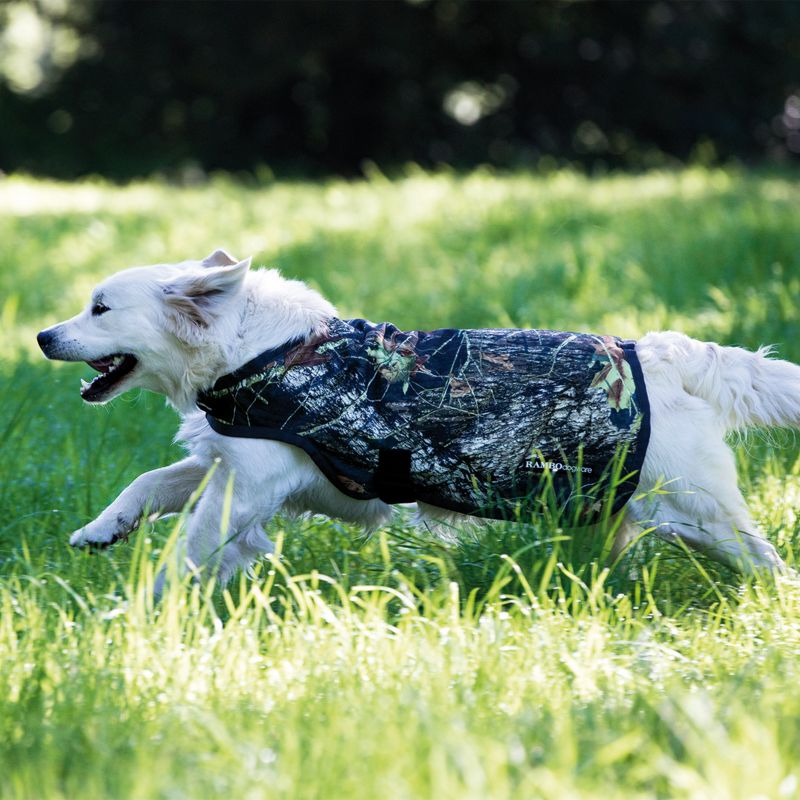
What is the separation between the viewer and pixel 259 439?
3.75 m

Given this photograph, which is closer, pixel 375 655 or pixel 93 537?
pixel 375 655

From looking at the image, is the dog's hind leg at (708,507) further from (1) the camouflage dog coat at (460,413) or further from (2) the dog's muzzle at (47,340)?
(2) the dog's muzzle at (47,340)

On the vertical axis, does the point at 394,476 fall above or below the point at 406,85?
above

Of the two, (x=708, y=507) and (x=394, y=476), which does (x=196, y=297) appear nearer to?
(x=394, y=476)

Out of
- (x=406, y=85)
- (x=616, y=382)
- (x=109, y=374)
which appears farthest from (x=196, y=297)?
(x=406, y=85)

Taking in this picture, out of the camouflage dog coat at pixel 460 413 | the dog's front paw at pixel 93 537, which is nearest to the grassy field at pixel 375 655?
the dog's front paw at pixel 93 537

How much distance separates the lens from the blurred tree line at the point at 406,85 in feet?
80.3

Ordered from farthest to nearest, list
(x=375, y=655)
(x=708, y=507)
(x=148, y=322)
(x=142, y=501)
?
(x=142, y=501)
(x=148, y=322)
(x=708, y=507)
(x=375, y=655)

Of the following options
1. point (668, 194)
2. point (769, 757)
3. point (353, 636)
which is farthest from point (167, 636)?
point (668, 194)

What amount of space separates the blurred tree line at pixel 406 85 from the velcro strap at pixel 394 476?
20.7m

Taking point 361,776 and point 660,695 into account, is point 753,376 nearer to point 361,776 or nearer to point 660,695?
point 660,695

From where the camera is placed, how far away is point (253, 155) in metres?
25.8

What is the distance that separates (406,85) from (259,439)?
72.8 ft

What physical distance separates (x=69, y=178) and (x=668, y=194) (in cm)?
1640
